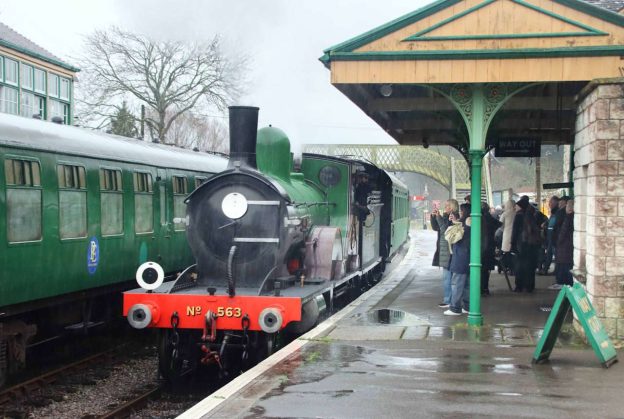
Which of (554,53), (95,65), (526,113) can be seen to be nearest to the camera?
(554,53)

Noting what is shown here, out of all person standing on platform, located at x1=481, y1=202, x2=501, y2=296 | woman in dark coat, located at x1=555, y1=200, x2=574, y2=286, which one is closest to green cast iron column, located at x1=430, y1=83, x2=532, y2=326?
woman in dark coat, located at x1=555, y1=200, x2=574, y2=286

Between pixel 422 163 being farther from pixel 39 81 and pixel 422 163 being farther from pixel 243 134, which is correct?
pixel 243 134

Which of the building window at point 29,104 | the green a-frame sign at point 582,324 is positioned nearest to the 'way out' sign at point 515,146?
the green a-frame sign at point 582,324

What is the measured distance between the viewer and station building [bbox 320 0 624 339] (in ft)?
28.2

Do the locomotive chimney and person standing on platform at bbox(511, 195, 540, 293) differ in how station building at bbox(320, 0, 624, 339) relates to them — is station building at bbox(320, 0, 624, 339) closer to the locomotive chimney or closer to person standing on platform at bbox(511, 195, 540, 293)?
the locomotive chimney

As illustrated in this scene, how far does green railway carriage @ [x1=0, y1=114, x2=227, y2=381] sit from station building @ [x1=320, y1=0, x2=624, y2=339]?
3291mm

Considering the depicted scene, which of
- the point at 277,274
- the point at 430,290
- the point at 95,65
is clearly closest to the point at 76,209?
the point at 277,274

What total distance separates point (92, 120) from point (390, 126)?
75.2 ft

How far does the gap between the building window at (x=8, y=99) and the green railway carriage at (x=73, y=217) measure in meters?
13.9

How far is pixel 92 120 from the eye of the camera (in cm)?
3472

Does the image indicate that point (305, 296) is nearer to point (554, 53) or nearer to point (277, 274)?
point (277, 274)

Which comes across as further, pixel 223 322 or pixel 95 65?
pixel 95 65

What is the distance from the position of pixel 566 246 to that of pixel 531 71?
3888 millimetres

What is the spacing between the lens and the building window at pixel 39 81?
1081 inches
